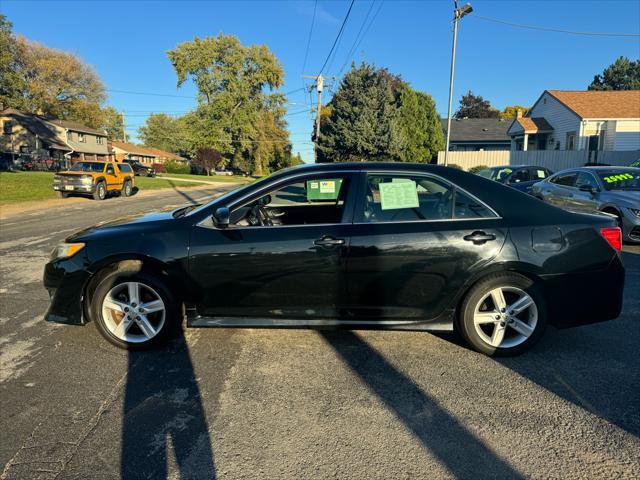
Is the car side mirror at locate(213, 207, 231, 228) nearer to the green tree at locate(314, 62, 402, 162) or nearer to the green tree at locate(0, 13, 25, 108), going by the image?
the green tree at locate(314, 62, 402, 162)

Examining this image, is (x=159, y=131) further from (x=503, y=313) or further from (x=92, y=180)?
(x=503, y=313)

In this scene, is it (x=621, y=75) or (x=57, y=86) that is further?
(x=621, y=75)

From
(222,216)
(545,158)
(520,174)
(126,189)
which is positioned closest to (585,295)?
(222,216)

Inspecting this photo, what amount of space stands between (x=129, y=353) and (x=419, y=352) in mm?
2495

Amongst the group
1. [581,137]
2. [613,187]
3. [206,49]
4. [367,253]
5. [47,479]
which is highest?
[206,49]

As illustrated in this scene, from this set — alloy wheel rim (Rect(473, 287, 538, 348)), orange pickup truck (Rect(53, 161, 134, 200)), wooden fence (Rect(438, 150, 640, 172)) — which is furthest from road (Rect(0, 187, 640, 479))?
wooden fence (Rect(438, 150, 640, 172))

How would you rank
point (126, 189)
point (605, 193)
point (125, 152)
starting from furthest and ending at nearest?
point (125, 152) < point (126, 189) < point (605, 193)

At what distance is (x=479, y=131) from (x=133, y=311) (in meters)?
45.1

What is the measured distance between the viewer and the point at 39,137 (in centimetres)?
4969

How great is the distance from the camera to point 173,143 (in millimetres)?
121250

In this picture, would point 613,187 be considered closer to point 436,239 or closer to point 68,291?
point 436,239

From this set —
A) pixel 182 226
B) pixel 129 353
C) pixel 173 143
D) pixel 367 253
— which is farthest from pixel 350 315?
pixel 173 143

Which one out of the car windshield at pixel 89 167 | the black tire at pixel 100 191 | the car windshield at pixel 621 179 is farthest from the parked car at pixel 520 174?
the car windshield at pixel 89 167

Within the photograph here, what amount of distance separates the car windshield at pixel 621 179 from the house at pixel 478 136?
3446 cm
